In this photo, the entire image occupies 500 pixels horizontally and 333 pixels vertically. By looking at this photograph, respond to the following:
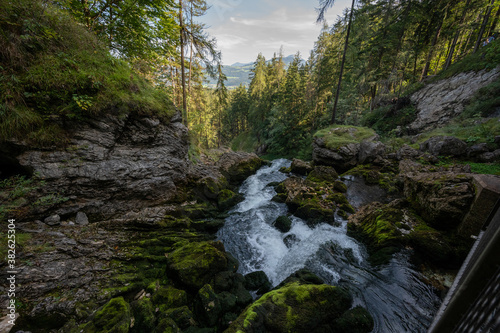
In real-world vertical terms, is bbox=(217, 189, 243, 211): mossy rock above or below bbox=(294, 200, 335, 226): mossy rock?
below

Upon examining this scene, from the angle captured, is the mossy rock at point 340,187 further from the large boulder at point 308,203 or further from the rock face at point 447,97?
the rock face at point 447,97

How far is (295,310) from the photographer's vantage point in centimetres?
419

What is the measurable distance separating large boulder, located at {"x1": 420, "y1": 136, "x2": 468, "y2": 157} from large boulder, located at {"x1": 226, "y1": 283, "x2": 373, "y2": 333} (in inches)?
497

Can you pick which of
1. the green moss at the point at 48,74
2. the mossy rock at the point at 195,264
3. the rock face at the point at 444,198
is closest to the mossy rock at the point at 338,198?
the rock face at the point at 444,198

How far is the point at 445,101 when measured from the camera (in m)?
16.2

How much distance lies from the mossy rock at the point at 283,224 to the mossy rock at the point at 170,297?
5.54 meters

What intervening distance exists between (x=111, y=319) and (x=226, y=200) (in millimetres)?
8208

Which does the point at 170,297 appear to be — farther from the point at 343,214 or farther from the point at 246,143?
the point at 246,143

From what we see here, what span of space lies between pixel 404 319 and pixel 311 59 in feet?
134

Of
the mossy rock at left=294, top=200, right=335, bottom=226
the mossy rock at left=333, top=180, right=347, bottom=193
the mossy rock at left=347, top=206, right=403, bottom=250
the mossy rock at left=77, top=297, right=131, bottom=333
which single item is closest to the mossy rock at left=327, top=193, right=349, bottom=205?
the mossy rock at left=294, top=200, right=335, bottom=226

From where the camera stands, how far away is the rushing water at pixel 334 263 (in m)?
4.78

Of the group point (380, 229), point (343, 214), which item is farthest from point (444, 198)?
point (343, 214)

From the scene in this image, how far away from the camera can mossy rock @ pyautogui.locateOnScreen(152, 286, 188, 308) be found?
4.53 m

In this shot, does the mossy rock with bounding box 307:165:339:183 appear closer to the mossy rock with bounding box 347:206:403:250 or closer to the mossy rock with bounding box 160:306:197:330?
the mossy rock with bounding box 347:206:403:250
